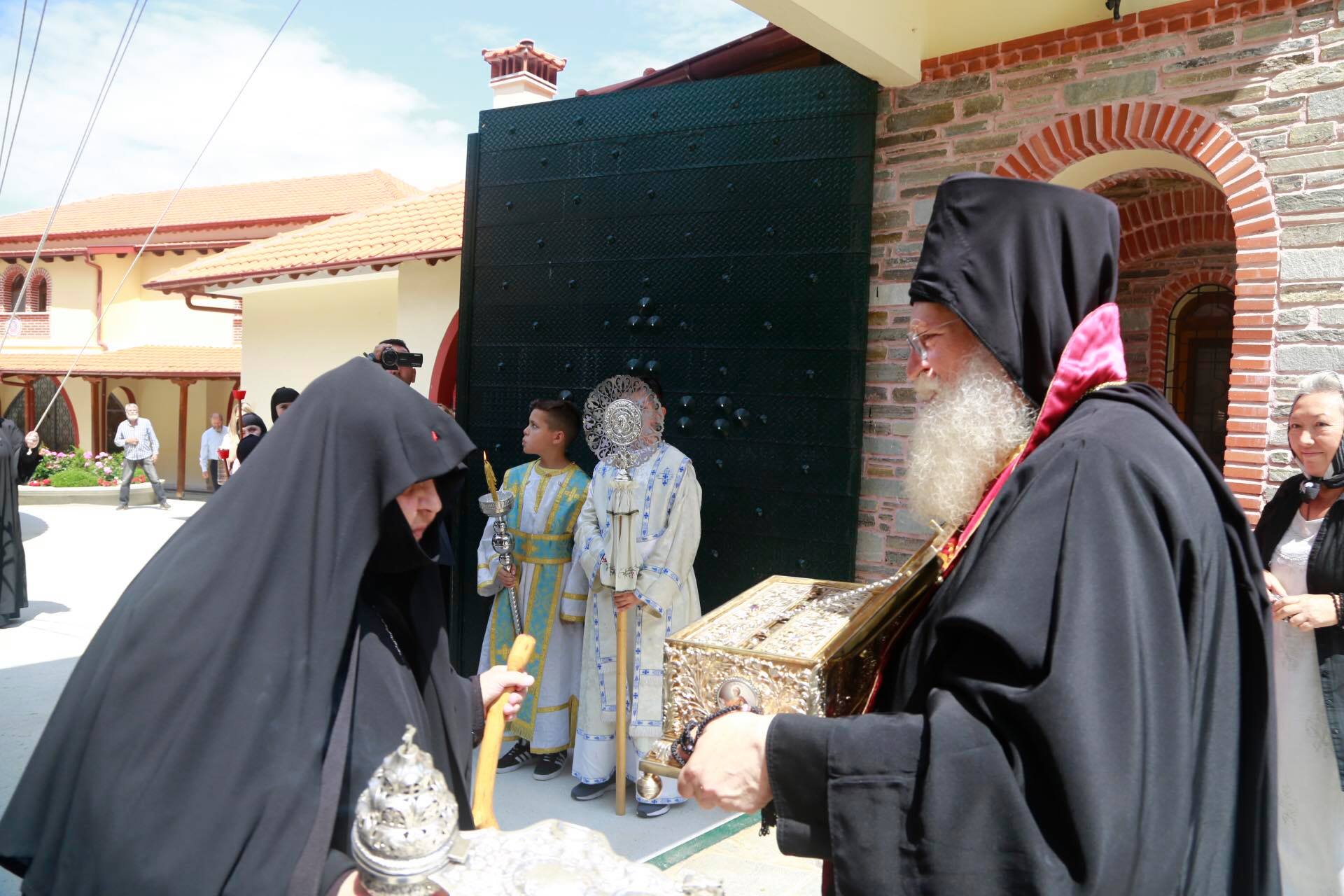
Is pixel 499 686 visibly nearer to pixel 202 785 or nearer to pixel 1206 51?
pixel 202 785

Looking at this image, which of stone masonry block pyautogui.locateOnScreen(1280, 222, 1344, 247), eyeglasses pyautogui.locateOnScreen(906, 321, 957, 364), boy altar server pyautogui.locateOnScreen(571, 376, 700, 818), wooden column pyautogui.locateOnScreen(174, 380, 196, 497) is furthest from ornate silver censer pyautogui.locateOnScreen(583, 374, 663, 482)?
wooden column pyautogui.locateOnScreen(174, 380, 196, 497)

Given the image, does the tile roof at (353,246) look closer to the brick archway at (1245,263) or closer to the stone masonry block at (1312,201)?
the brick archway at (1245,263)

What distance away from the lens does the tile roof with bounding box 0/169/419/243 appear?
73.8 ft

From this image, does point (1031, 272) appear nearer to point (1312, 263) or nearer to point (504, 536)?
point (1312, 263)

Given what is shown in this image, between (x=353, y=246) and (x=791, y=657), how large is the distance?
1089 cm

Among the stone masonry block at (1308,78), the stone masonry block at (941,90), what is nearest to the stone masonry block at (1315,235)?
the stone masonry block at (1308,78)

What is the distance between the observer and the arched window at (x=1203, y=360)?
8.33 meters

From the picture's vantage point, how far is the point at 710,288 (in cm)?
566

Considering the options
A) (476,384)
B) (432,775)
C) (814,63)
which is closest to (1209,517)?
(432,775)

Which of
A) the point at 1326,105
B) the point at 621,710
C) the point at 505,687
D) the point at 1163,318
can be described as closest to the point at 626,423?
the point at 621,710

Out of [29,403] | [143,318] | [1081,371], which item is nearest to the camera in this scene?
[1081,371]

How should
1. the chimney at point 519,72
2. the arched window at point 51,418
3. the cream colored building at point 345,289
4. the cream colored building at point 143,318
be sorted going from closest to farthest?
1. the cream colored building at point 345,289
2. the chimney at point 519,72
3. the cream colored building at point 143,318
4. the arched window at point 51,418

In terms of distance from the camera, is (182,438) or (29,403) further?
(29,403)

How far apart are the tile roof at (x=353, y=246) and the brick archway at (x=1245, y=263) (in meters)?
6.37
